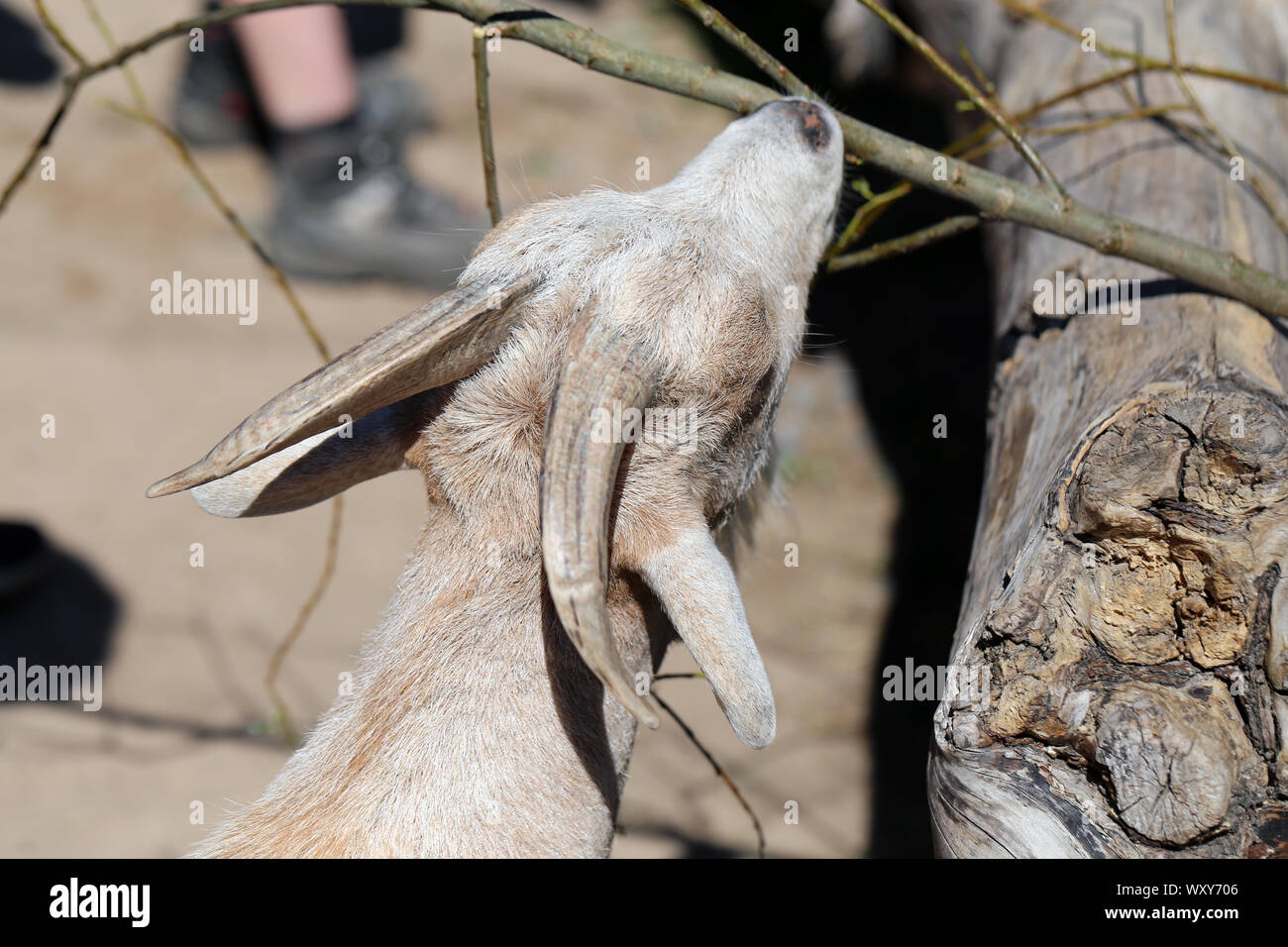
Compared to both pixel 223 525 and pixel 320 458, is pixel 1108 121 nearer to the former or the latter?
pixel 320 458

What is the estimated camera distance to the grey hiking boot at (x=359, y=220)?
6.83 m

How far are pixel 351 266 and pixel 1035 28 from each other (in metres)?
4.37

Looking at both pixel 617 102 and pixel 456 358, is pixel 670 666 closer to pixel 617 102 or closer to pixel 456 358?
pixel 456 358

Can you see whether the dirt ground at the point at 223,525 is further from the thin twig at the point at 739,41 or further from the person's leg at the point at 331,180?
the thin twig at the point at 739,41

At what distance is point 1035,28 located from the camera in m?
4.29

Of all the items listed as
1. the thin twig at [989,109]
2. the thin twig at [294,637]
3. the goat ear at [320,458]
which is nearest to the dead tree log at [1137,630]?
the thin twig at [989,109]

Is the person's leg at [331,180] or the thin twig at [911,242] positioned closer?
the thin twig at [911,242]

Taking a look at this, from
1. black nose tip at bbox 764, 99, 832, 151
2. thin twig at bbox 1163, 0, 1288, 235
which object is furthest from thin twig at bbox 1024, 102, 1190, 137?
black nose tip at bbox 764, 99, 832, 151

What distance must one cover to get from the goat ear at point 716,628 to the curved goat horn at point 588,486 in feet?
1.01

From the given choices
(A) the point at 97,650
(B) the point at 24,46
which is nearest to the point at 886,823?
(A) the point at 97,650

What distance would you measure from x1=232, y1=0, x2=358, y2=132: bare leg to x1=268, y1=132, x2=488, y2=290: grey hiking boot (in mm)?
211

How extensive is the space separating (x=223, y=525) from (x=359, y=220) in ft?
7.74
